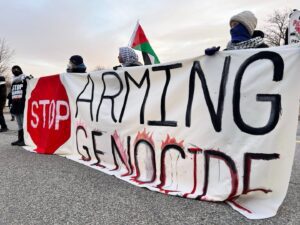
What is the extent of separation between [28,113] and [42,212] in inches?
153

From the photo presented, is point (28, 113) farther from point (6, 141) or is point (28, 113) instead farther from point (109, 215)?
point (109, 215)

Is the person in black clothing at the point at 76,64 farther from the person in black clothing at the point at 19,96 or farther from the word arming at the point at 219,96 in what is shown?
the word arming at the point at 219,96

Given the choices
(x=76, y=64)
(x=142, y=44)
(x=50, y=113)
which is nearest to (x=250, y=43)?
(x=142, y=44)

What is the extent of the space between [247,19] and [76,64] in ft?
11.1

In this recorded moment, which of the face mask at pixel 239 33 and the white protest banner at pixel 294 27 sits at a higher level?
the white protest banner at pixel 294 27

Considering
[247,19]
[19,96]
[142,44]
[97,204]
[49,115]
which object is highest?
[142,44]

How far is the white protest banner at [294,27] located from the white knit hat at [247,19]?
3.31 meters

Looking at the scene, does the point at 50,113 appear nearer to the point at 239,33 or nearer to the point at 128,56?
the point at 128,56

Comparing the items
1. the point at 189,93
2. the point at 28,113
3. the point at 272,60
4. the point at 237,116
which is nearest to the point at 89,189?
the point at 189,93

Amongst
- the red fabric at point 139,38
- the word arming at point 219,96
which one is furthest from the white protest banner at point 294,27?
the word arming at point 219,96

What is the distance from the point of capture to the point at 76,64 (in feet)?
20.2

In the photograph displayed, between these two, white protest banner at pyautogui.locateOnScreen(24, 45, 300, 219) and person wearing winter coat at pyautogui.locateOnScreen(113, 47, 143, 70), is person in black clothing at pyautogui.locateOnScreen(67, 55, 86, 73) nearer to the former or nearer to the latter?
white protest banner at pyautogui.locateOnScreen(24, 45, 300, 219)

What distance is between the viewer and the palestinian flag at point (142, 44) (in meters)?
6.49

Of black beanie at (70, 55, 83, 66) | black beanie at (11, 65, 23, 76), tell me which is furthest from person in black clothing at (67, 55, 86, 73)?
black beanie at (11, 65, 23, 76)
